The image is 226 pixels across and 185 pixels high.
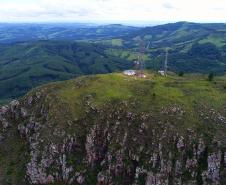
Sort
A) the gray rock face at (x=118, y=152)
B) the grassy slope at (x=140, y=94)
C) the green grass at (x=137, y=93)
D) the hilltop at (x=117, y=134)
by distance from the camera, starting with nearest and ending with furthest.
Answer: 1. the gray rock face at (x=118, y=152)
2. the hilltop at (x=117, y=134)
3. the grassy slope at (x=140, y=94)
4. the green grass at (x=137, y=93)

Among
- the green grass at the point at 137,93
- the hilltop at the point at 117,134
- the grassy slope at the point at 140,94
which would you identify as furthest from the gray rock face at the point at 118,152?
the green grass at the point at 137,93

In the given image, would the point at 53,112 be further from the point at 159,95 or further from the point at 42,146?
the point at 159,95

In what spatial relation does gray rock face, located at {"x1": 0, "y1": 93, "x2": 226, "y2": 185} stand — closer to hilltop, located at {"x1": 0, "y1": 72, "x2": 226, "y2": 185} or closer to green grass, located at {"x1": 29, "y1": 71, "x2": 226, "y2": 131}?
hilltop, located at {"x1": 0, "y1": 72, "x2": 226, "y2": 185}

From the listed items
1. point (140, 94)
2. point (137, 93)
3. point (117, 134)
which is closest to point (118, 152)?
point (117, 134)

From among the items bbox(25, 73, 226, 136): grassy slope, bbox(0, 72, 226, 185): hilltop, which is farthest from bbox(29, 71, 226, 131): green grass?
bbox(0, 72, 226, 185): hilltop

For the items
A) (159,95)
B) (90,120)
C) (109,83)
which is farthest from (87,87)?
(159,95)

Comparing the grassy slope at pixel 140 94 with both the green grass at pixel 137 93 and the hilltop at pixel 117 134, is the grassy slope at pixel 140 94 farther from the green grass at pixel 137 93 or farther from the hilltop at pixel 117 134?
the hilltop at pixel 117 134

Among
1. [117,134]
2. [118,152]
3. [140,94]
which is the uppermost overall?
[140,94]

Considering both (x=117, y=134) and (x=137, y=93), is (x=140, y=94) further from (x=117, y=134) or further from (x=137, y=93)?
(x=117, y=134)
